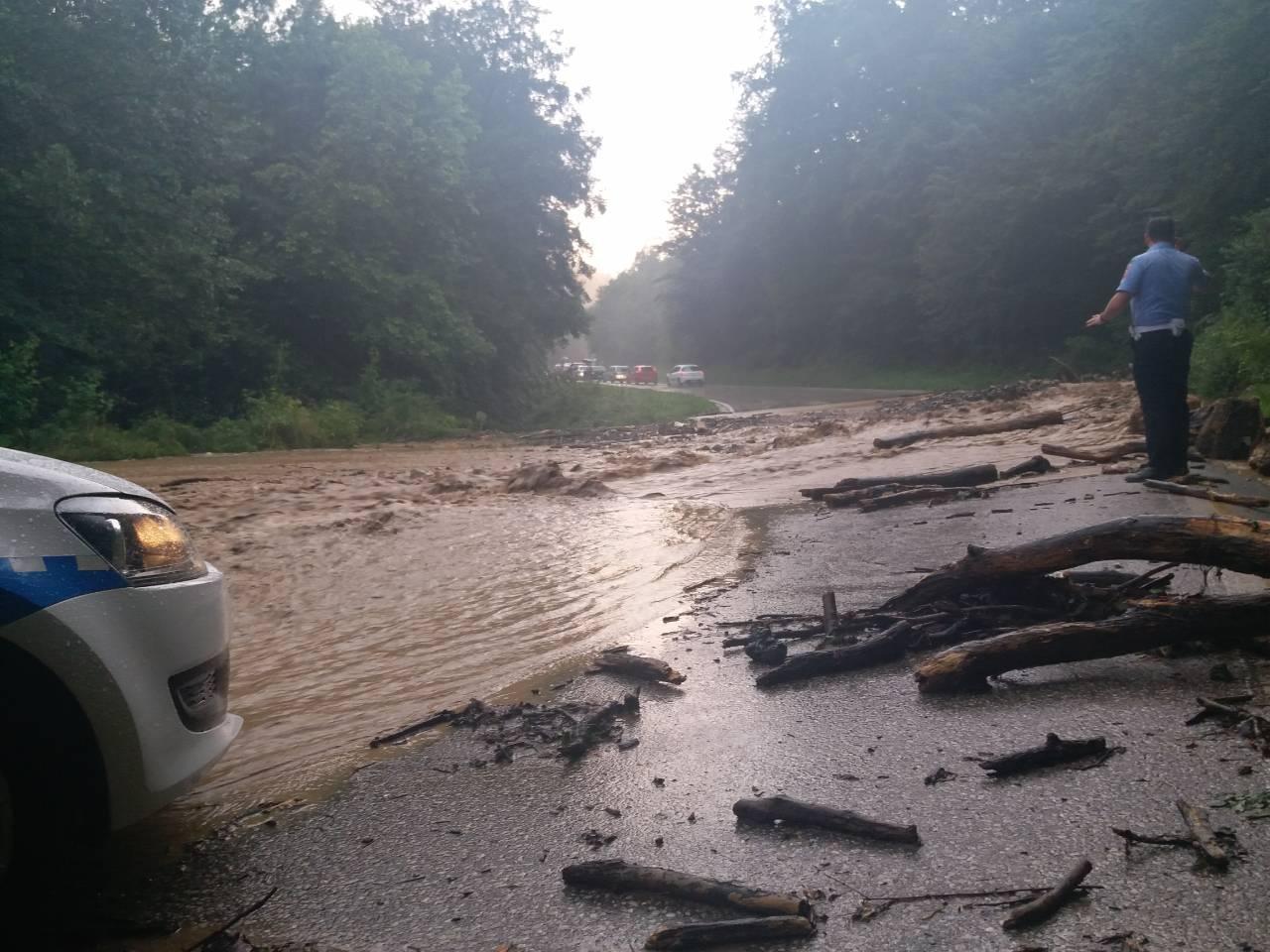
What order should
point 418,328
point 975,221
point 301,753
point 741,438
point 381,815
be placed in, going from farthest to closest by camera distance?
point 975,221
point 418,328
point 741,438
point 301,753
point 381,815

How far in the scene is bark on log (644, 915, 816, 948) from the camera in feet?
8.20

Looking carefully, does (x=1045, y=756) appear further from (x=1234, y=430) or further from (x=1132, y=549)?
(x=1234, y=430)

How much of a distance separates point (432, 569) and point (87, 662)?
18.6 ft

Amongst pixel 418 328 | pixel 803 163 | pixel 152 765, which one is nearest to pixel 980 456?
pixel 152 765

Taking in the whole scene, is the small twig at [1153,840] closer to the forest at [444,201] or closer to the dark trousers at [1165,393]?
the dark trousers at [1165,393]

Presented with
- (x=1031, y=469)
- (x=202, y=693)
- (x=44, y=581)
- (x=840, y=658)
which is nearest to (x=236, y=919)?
(x=202, y=693)

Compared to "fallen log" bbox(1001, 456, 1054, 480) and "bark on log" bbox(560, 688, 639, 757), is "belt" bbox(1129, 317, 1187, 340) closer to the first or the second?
"fallen log" bbox(1001, 456, 1054, 480)

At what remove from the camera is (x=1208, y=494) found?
7.52 metres

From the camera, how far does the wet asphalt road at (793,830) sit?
100 inches

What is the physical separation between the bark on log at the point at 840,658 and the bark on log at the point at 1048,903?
2.04 meters

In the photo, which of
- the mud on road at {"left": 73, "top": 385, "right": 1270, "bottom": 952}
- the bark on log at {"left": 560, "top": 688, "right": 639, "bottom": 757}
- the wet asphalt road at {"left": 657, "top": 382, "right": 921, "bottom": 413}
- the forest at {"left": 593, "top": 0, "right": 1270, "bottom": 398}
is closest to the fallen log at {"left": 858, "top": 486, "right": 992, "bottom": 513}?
the mud on road at {"left": 73, "top": 385, "right": 1270, "bottom": 952}

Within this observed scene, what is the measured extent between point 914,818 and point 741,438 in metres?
19.6

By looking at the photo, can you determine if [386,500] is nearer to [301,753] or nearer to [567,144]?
[301,753]

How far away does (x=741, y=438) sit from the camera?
2250 centimetres
